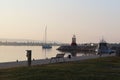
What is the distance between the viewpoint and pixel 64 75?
1908cm

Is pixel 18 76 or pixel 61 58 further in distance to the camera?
pixel 61 58

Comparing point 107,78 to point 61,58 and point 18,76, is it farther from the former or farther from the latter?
point 61,58

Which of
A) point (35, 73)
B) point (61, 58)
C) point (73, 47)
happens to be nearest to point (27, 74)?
point (35, 73)

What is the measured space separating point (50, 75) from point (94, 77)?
6.94 ft

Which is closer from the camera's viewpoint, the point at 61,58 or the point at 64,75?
the point at 64,75

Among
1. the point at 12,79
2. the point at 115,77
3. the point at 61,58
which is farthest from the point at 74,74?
the point at 61,58

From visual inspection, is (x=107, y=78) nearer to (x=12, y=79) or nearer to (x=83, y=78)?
(x=83, y=78)

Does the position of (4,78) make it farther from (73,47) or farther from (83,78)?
(73,47)

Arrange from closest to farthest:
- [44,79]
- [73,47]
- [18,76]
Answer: [44,79] → [18,76] → [73,47]

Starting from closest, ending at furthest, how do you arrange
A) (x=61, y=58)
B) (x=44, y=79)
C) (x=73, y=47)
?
(x=44, y=79) < (x=61, y=58) < (x=73, y=47)

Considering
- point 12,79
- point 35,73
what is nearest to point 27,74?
point 35,73

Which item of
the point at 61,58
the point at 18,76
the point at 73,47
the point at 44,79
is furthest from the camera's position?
the point at 73,47

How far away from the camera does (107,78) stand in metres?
18.5

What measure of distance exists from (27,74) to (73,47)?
11045 cm
